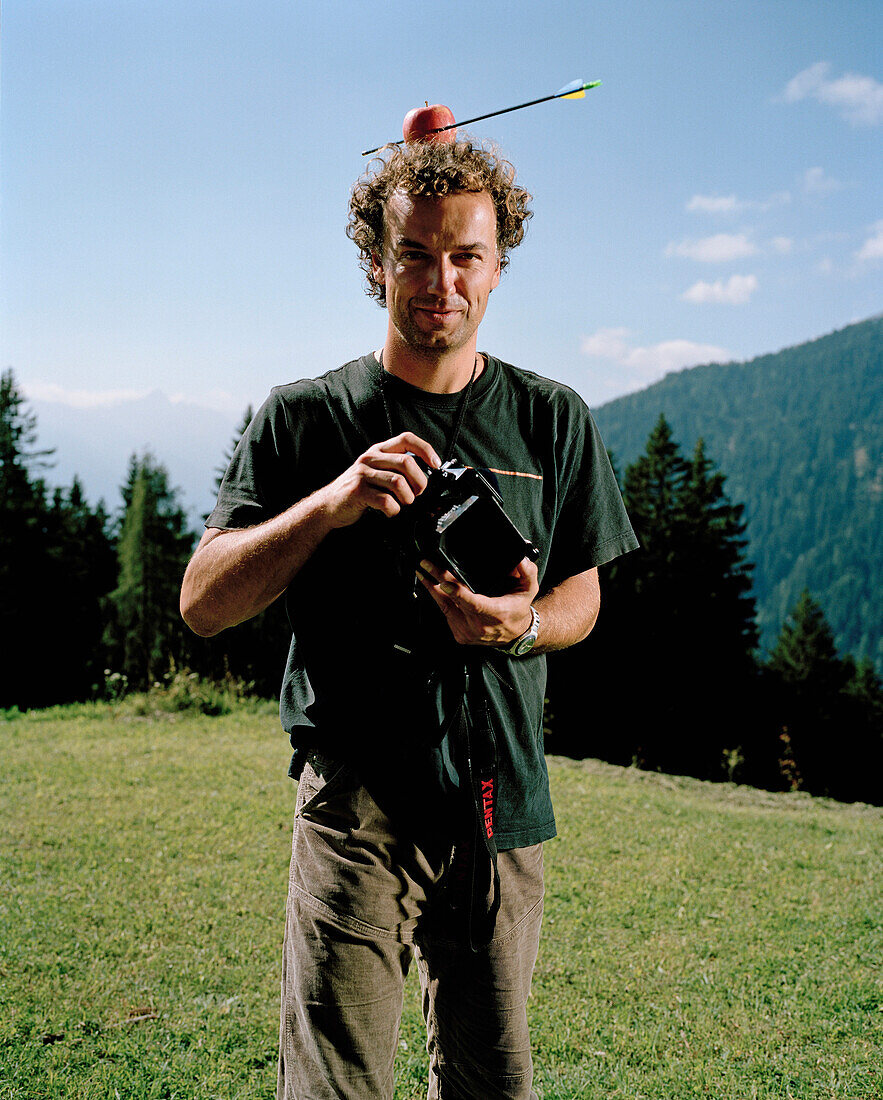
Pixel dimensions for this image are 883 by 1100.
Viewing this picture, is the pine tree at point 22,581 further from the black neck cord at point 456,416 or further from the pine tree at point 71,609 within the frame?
the black neck cord at point 456,416

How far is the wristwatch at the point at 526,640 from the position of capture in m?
1.96

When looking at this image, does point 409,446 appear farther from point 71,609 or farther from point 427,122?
point 71,609

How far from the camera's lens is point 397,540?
5.96 feet

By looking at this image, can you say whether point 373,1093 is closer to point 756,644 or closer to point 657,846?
point 657,846

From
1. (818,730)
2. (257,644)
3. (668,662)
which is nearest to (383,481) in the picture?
(257,644)

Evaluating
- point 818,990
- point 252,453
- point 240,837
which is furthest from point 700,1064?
point 240,837

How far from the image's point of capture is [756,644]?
3441cm

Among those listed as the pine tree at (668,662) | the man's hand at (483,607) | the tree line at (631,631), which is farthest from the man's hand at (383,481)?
the pine tree at (668,662)

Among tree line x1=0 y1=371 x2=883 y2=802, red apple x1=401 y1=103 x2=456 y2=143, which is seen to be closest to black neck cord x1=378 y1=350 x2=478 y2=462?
red apple x1=401 y1=103 x2=456 y2=143

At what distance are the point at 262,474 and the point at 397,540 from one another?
42 centimetres

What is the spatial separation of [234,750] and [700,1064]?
6.41 meters

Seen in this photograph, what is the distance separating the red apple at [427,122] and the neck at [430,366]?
0.61 metres

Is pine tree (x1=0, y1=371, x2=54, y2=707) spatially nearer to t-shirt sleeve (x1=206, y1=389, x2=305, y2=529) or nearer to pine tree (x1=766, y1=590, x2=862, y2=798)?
pine tree (x1=766, y1=590, x2=862, y2=798)

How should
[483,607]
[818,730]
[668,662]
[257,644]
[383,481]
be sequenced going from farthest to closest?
[818,730], [668,662], [257,644], [483,607], [383,481]
